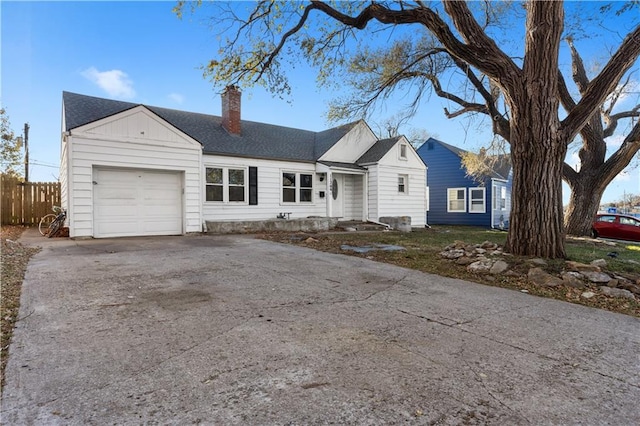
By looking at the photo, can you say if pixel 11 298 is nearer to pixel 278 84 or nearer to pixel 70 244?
pixel 70 244

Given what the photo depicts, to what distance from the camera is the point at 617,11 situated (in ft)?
26.5

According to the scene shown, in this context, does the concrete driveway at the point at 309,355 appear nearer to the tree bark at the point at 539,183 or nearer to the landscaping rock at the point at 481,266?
the landscaping rock at the point at 481,266

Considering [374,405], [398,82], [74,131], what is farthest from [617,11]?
[74,131]

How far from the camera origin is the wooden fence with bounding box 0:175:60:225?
14.7 metres

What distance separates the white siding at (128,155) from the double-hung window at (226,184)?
3.21ft

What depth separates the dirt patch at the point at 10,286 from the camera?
283 cm

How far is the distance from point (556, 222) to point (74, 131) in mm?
12352

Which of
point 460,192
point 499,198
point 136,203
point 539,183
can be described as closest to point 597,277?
point 539,183

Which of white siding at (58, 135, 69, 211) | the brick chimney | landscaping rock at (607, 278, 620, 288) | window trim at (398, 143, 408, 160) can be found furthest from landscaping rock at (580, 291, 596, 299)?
the brick chimney

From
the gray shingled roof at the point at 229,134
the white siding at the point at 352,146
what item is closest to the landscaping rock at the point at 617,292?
the gray shingled roof at the point at 229,134

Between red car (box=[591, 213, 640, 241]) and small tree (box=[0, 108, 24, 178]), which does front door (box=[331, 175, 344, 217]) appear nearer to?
red car (box=[591, 213, 640, 241])

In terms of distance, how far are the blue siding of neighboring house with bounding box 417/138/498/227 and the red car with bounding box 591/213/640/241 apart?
19.0 feet

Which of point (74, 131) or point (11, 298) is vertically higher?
point (74, 131)

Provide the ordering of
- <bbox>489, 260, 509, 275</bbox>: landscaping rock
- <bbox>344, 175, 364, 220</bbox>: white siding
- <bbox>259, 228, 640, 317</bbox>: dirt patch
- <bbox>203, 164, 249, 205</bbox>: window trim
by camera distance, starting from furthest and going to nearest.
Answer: <bbox>344, 175, 364, 220</bbox>: white siding, <bbox>203, 164, 249, 205</bbox>: window trim, <bbox>489, 260, 509, 275</bbox>: landscaping rock, <bbox>259, 228, 640, 317</bbox>: dirt patch
